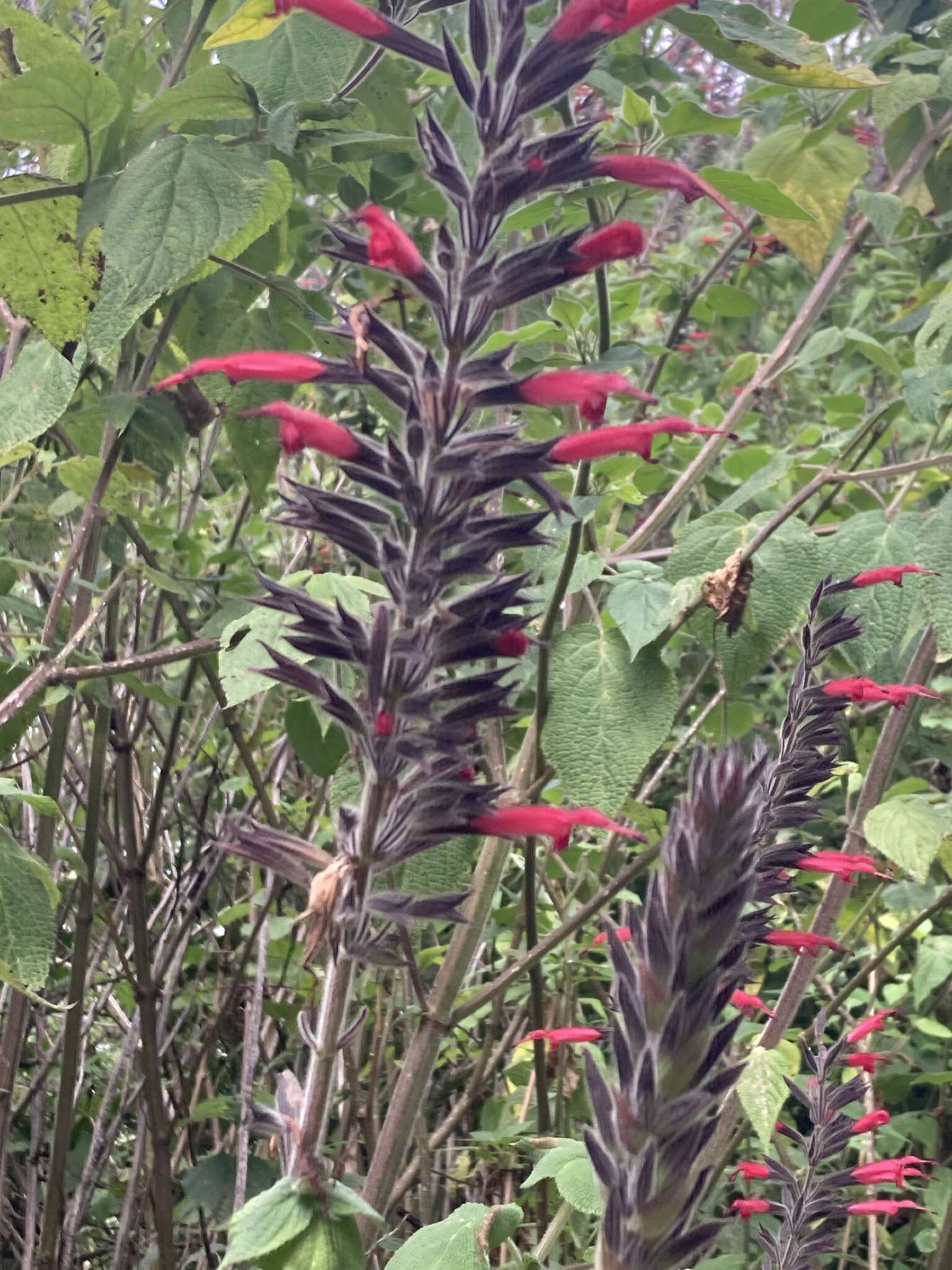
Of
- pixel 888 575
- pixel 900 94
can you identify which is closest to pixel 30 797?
pixel 888 575

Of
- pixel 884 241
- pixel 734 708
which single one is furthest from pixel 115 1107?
pixel 884 241

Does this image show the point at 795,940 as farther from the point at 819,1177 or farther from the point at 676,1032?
the point at 676,1032

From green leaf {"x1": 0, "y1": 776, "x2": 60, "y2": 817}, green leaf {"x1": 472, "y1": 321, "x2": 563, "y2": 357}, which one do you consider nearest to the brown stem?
green leaf {"x1": 0, "y1": 776, "x2": 60, "y2": 817}

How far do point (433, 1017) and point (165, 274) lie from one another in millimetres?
813

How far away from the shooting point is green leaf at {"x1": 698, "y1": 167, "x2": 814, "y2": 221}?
1.15 meters

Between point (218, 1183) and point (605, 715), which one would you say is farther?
point (218, 1183)

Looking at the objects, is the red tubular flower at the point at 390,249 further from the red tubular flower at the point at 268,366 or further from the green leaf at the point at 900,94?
the green leaf at the point at 900,94

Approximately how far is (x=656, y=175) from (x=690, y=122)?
1.77 feet

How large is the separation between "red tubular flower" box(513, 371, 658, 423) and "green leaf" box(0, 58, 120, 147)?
59 cm

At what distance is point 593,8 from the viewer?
70cm

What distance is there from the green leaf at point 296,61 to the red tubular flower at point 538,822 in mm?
707

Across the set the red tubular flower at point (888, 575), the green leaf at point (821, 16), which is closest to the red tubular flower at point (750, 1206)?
the red tubular flower at point (888, 575)

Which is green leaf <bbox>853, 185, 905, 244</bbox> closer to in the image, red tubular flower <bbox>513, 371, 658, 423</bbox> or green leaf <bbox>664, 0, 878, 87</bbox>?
green leaf <bbox>664, 0, 878, 87</bbox>

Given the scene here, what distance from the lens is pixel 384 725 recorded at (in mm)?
649
